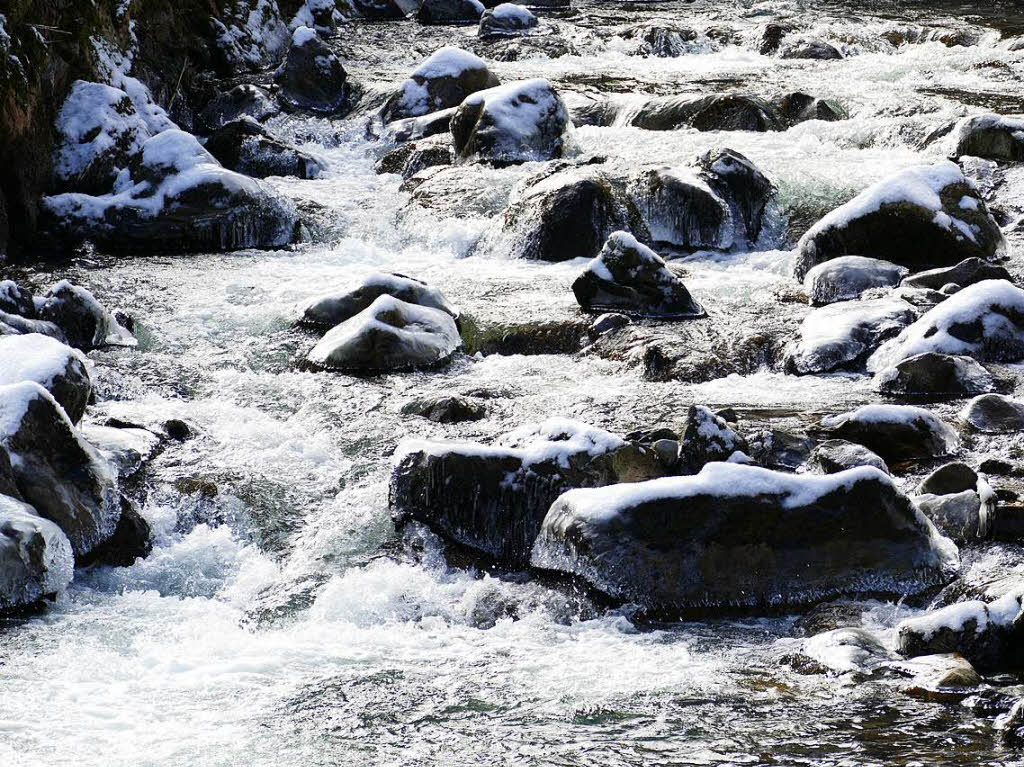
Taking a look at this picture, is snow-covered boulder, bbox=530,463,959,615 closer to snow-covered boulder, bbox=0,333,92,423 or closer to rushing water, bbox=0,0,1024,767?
rushing water, bbox=0,0,1024,767

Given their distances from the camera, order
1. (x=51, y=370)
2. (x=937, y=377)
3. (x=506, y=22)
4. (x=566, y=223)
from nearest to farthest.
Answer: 1. (x=51, y=370)
2. (x=937, y=377)
3. (x=566, y=223)
4. (x=506, y=22)

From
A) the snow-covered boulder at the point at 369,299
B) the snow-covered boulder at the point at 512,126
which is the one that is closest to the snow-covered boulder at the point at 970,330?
the snow-covered boulder at the point at 369,299

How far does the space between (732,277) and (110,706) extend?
262 inches

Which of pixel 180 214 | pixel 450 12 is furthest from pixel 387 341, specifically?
pixel 450 12

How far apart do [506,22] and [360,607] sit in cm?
1586

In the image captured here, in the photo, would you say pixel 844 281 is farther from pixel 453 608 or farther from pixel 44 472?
pixel 44 472

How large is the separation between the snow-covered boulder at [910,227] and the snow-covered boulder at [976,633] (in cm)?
550

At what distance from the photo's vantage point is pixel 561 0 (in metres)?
22.7

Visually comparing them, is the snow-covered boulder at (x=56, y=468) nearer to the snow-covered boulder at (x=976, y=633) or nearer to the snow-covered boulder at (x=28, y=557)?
the snow-covered boulder at (x=28, y=557)

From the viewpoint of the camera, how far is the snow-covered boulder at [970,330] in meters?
8.16

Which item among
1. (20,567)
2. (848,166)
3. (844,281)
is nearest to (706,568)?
(20,567)

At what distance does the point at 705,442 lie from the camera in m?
6.51

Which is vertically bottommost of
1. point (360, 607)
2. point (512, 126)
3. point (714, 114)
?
point (360, 607)

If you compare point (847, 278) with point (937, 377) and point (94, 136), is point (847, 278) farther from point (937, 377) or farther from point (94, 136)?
point (94, 136)
